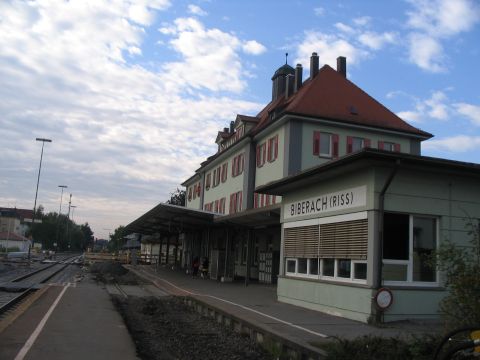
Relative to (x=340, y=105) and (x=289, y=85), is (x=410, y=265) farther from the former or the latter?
(x=289, y=85)

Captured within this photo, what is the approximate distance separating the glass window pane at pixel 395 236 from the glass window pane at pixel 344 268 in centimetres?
124

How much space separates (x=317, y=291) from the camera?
1529 centimetres

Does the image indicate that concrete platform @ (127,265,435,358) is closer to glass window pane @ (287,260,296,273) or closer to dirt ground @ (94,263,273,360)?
dirt ground @ (94,263,273,360)

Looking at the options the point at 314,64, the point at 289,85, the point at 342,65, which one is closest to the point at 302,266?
the point at 289,85

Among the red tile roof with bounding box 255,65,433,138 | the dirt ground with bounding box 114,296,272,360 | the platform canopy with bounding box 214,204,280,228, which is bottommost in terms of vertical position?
the dirt ground with bounding box 114,296,272,360

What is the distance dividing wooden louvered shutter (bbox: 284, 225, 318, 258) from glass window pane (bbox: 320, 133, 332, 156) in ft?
44.3

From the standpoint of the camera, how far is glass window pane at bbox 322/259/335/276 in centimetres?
1491

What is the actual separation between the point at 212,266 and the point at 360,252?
22.0 metres

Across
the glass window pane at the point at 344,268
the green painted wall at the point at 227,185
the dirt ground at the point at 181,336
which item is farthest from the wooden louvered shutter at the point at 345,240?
the green painted wall at the point at 227,185

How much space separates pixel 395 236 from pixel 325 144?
59.4 feet

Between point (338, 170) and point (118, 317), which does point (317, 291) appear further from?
point (118, 317)

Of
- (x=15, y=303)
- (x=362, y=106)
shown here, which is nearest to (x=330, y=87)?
(x=362, y=106)

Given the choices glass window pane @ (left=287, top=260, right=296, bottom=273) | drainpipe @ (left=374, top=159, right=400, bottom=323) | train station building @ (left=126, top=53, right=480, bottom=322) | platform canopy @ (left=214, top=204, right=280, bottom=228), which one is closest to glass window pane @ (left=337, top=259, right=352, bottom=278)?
train station building @ (left=126, top=53, right=480, bottom=322)

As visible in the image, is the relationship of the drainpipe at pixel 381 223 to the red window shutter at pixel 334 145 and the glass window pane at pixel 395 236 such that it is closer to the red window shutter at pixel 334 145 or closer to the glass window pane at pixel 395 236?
the glass window pane at pixel 395 236
